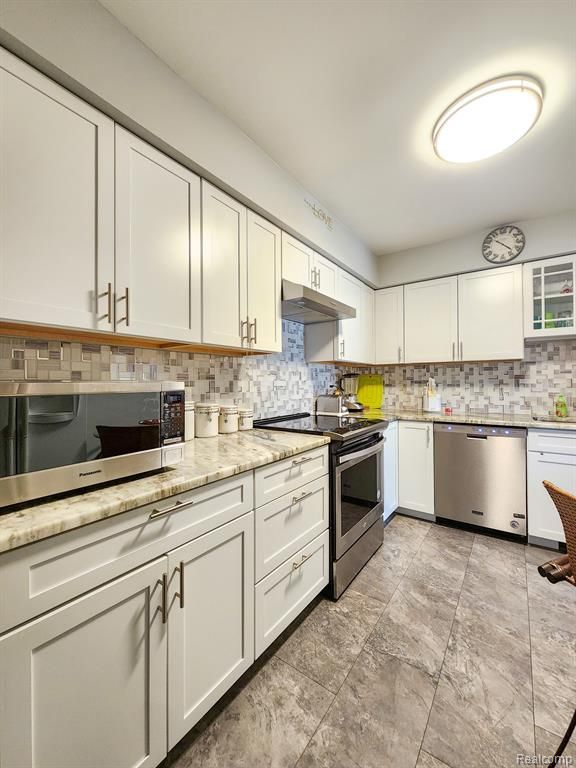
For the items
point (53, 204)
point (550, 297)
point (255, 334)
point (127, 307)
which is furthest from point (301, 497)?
point (550, 297)

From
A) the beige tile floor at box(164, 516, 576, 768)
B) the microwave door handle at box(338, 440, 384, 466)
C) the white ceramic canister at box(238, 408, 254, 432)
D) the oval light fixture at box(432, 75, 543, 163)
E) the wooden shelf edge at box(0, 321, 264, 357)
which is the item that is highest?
the oval light fixture at box(432, 75, 543, 163)

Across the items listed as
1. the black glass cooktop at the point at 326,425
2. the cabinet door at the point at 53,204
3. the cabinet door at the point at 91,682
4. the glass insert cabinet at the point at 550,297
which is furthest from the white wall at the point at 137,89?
the glass insert cabinet at the point at 550,297

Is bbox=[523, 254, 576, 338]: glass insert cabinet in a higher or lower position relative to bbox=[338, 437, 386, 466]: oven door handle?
higher

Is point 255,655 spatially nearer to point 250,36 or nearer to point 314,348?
point 314,348

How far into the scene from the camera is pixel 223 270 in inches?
63.8

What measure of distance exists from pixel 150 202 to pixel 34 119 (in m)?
0.39

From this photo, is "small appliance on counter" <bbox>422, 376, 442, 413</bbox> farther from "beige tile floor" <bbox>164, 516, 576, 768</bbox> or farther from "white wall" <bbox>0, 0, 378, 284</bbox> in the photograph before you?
"white wall" <bbox>0, 0, 378, 284</bbox>

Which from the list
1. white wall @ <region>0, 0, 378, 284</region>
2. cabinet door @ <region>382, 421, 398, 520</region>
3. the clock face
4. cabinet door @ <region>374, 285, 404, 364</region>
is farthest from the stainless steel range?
the clock face

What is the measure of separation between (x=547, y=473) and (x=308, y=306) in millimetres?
2146

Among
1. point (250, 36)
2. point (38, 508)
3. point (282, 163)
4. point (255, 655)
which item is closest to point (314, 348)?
point (282, 163)

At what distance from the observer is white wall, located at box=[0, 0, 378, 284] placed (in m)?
0.95

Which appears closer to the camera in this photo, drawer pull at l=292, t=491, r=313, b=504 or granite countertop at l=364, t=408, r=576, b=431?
drawer pull at l=292, t=491, r=313, b=504

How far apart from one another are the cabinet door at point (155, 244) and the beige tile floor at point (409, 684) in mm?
1494

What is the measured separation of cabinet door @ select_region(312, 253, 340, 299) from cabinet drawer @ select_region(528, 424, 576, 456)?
6.14 ft
